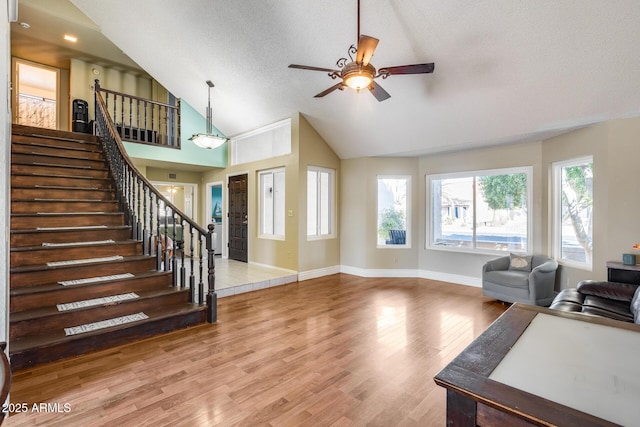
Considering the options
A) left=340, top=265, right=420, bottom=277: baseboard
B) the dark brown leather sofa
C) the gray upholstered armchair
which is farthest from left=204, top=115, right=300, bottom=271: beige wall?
the dark brown leather sofa

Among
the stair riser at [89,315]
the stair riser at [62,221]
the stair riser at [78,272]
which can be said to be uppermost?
the stair riser at [62,221]

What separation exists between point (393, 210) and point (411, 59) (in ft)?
10.5

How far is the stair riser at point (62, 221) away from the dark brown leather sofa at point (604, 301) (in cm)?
534

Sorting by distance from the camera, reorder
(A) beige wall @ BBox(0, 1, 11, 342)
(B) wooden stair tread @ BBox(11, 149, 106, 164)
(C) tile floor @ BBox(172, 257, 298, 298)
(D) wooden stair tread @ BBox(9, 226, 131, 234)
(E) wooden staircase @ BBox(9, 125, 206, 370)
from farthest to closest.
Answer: (C) tile floor @ BBox(172, 257, 298, 298) < (B) wooden stair tread @ BBox(11, 149, 106, 164) < (D) wooden stair tread @ BBox(9, 226, 131, 234) < (E) wooden staircase @ BBox(9, 125, 206, 370) < (A) beige wall @ BBox(0, 1, 11, 342)

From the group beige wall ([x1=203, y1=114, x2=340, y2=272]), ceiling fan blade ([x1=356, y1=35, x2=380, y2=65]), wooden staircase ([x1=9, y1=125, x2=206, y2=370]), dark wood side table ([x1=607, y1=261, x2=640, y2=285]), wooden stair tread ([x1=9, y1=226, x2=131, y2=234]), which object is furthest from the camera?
beige wall ([x1=203, y1=114, x2=340, y2=272])

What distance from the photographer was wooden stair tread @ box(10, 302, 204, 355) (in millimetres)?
2609

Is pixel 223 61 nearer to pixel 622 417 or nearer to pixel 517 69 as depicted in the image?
pixel 517 69

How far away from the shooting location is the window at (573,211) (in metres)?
4.30

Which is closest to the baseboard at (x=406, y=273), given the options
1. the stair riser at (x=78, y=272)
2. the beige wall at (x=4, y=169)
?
the stair riser at (x=78, y=272)

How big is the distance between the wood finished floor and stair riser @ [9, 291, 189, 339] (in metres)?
0.37

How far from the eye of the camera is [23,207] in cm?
370

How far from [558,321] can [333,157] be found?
548cm

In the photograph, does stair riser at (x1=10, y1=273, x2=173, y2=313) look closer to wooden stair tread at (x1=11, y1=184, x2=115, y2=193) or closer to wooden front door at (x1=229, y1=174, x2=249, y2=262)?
wooden stair tread at (x1=11, y1=184, x2=115, y2=193)

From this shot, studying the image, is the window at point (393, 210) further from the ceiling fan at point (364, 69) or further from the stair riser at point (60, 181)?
the stair riser at point (60, 181)
